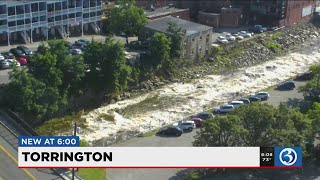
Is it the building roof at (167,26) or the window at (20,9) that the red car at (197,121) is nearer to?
the building roof at (167,26)

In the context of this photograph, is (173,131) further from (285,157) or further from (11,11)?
(11,11)

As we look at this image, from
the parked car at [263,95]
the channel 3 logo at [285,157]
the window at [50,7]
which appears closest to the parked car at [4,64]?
the window at [50,7]

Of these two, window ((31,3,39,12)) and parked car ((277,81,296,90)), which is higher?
window ((31,3,39,12))

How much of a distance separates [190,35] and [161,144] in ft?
50.9

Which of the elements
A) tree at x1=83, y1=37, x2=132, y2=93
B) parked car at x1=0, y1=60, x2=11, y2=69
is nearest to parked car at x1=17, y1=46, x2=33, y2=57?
parked car at x1=0, y1=60, x2=11, y2=69

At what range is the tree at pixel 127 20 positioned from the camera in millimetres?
47250

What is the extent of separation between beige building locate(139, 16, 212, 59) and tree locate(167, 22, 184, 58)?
0.69 meters

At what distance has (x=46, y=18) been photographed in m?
47.9

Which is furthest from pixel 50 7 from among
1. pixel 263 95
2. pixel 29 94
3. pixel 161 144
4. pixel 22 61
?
pixel 161 144

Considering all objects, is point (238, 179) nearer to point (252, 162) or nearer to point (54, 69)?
point (252, 162)

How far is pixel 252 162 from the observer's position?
71.7 feet

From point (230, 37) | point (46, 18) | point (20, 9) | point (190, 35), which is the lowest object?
point (230, 37)

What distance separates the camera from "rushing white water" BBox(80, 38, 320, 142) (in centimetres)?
3734

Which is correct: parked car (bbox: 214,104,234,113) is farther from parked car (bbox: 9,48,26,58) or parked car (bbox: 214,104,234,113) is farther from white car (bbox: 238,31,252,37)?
white car (bbox: 238,31,252,37)
